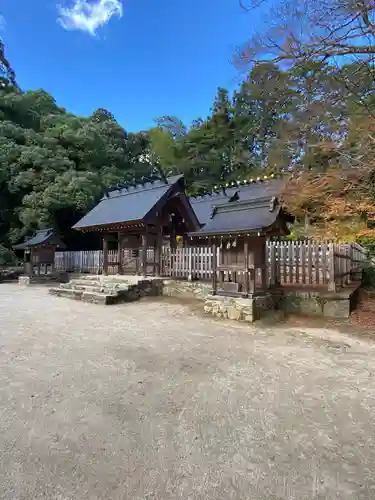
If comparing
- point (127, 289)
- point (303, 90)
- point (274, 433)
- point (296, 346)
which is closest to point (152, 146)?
point (127, 289)

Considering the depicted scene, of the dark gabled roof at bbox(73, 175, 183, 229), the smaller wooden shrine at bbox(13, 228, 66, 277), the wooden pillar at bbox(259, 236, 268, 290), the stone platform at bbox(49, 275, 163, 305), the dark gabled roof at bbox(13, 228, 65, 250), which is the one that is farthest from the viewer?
the smaller wooden shrine at bbox(13, 228, 66, 277)

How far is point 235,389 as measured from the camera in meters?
3.93

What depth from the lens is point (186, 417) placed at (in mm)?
3236

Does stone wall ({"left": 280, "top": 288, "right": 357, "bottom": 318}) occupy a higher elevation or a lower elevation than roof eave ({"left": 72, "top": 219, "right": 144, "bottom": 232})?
lower

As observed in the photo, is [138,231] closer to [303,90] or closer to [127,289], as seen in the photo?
[127,289]

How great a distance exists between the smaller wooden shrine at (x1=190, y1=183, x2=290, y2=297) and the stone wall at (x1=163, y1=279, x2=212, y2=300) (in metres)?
1.29

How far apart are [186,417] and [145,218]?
378 inches

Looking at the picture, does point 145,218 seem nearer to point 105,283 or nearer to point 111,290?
point 105,283

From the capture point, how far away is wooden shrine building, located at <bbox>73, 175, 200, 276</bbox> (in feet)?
42.2

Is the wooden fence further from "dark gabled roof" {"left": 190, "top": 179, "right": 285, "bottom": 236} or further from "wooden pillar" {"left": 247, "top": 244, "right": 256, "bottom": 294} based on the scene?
"dark gabled roof" {"left": 190, "top": 179, "right": 285, "bottom": 236}

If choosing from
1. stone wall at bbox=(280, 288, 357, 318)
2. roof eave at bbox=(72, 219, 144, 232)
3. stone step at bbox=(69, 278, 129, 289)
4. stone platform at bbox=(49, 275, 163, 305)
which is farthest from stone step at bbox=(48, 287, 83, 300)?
stone wall at bbox=(280, 288, 357, 318)

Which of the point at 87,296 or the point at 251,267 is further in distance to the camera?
the point at 87,296

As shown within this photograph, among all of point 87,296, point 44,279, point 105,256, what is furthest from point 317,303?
point 44,279

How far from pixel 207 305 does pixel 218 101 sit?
88.7ft
